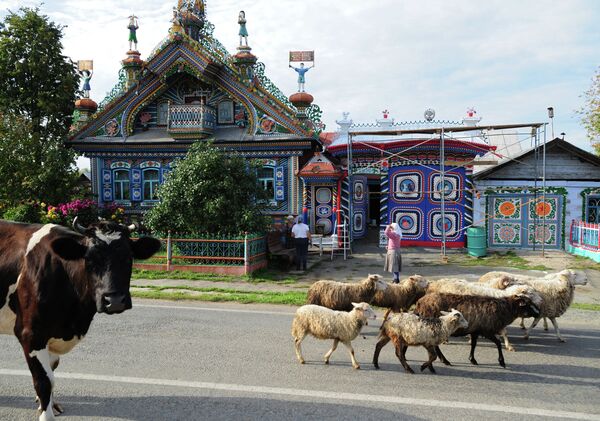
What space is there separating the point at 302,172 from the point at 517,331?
11.9 m

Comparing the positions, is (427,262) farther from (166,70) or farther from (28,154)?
(28,154)

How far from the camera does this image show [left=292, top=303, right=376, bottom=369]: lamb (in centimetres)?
686

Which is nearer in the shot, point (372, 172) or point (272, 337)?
point (272, 337)

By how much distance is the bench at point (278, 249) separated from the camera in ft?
53.3

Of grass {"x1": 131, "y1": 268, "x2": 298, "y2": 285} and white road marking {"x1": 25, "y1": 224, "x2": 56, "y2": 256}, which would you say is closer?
white road marking {"x1": 25, "y1": 224, "x2": 56, "y2": 256}

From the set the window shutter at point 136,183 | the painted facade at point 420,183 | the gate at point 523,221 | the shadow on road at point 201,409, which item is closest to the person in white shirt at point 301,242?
the painted facade at point 420,183

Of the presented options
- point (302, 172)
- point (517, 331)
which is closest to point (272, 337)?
point (517, 331)

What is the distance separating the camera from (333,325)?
6887mm

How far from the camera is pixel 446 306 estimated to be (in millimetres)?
7406


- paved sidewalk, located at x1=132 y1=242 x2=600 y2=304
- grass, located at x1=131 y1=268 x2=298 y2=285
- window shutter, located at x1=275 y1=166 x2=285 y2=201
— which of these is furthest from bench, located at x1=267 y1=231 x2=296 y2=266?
window shutter, located at x1=275 y1=166 x2=285 y2=201

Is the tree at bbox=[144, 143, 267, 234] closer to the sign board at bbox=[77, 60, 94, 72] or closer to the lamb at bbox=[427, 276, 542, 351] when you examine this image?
the lamb at bbox=[427, 276, 542, 351]

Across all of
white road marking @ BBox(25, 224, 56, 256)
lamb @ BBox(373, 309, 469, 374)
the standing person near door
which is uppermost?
white road marking @ BBox(25, 224, 56, 256)

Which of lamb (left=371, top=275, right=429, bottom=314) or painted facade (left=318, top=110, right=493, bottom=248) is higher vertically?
painted facade (left=318, top=110, right=493, bottom=248)

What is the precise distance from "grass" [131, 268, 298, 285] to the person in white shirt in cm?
102
